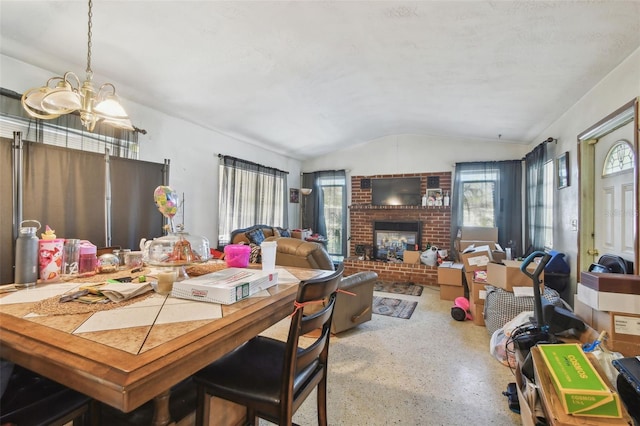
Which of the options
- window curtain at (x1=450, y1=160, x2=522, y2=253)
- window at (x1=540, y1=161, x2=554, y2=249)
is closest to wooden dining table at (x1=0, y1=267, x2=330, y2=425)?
window at (x1=540, y1=161, x2=554, y2=249)

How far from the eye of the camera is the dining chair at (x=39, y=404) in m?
0.86

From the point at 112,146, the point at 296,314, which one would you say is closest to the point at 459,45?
the point at 296,314

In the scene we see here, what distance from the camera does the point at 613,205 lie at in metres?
2.48

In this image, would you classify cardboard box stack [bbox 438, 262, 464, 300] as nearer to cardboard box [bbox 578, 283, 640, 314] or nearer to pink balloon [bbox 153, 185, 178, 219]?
cardboard box [bbox 578, 283, 640, 314]

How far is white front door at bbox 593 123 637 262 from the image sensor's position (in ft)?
7.39

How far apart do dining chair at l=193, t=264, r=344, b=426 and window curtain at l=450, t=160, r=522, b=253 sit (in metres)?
4.64

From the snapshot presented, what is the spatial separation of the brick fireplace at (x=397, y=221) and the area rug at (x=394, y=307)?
118 cm

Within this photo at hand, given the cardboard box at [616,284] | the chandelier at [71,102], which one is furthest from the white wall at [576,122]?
the chandelier at [71,102]

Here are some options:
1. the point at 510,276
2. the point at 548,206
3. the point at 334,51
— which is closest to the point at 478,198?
the point at 548,206

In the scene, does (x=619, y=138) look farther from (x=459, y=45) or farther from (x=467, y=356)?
(x=467, y=356)

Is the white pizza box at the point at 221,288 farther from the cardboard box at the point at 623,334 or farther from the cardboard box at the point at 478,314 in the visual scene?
the cardboard box at the point at 478,314

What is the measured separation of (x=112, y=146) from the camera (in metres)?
3.00

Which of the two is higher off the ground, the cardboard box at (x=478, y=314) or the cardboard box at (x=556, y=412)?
the cardboard box at (x=556, y=412)

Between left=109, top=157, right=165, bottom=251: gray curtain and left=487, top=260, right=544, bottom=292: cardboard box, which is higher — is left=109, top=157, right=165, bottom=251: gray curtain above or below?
above
